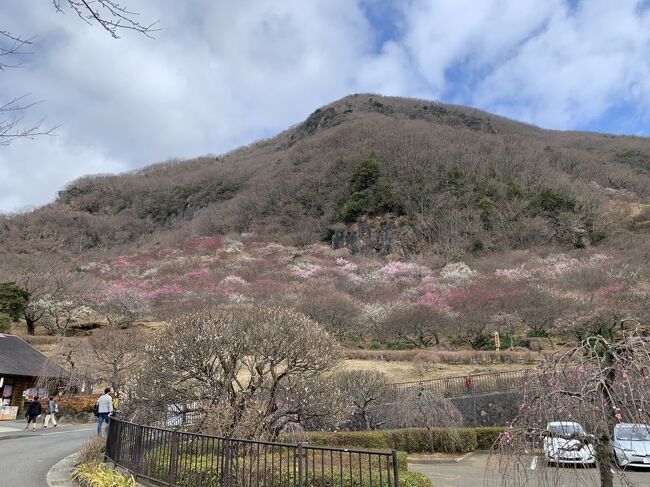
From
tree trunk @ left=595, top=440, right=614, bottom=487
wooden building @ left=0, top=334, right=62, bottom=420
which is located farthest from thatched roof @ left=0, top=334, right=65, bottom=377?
tree trunk @ left=595, top=440, right=614, bottom=487

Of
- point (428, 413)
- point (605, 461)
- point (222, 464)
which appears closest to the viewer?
point (605, 461)

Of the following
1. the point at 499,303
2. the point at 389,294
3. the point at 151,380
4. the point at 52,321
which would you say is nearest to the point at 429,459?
the point at 151,380

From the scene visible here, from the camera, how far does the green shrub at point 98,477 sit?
8.14 meters

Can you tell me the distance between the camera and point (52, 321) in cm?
4097

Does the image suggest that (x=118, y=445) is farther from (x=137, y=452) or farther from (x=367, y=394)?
(x=367, y=394)

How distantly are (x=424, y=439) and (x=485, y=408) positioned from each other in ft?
17.2

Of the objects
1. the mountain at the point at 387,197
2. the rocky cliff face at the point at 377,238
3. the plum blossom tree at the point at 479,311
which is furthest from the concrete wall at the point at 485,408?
the rocky cliff face at the point at 377,238

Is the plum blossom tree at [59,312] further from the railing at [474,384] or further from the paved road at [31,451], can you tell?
the railing at [474,384]

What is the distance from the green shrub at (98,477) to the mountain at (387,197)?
164ft

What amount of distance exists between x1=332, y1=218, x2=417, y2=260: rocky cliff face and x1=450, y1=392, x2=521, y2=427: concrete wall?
3674 centimetres

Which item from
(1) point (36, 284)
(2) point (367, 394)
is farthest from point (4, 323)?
(2) point (367, 394)

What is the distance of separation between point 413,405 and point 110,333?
61.5 ft

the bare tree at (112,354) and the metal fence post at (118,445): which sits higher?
the bare tree at (112,354)

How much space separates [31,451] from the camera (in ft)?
43.6
